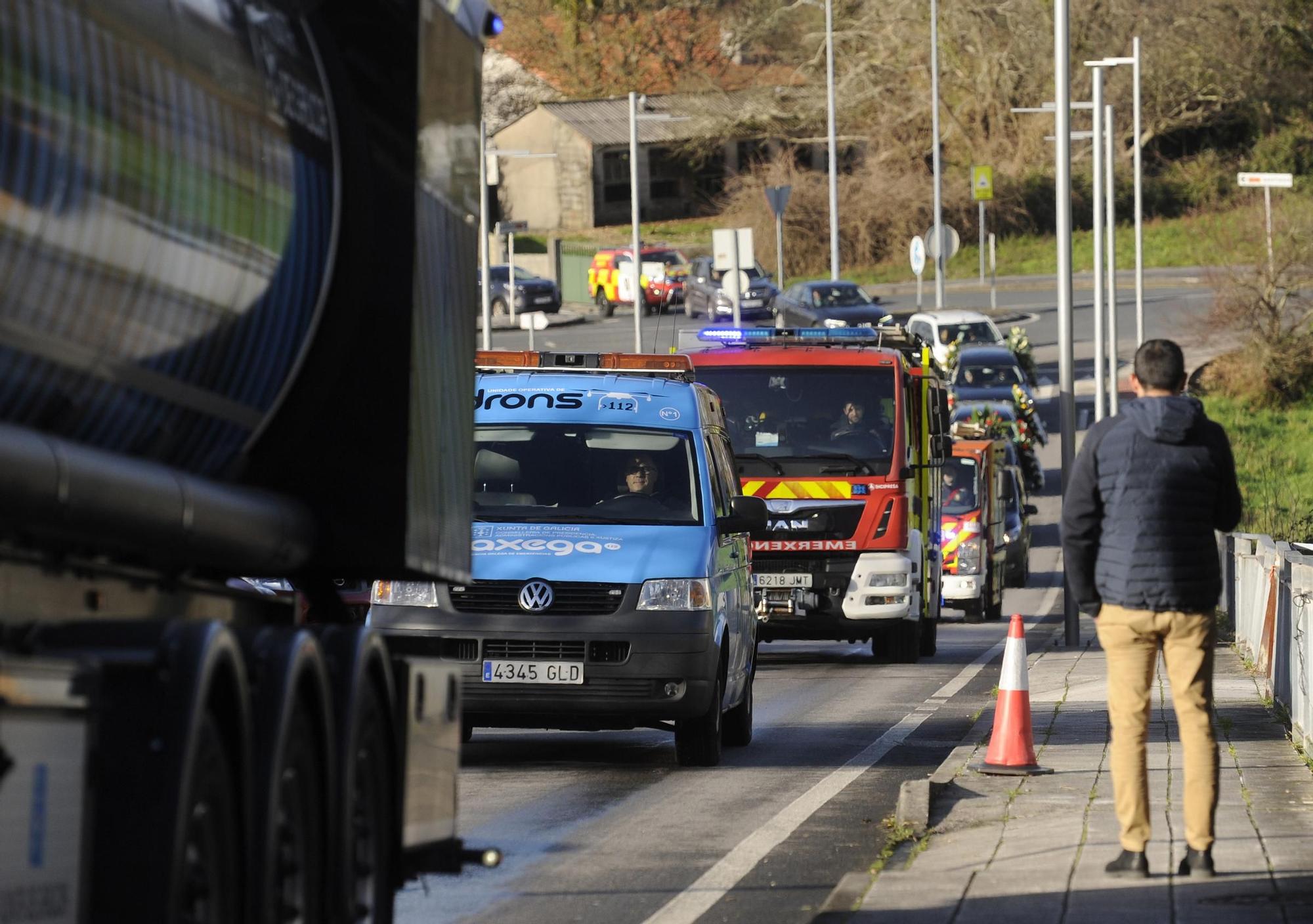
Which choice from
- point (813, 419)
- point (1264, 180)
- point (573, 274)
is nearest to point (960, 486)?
point (813, 419)

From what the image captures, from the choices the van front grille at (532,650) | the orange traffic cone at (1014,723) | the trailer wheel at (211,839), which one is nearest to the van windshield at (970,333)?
the van front grille at (532,650)

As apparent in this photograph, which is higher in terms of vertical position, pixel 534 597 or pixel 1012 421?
pixel 1012 421

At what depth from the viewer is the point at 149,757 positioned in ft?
14.5

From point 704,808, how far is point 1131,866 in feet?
10.4

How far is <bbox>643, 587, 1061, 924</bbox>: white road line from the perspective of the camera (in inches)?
328

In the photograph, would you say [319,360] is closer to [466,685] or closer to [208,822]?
[208,822]

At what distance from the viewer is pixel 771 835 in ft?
33.4

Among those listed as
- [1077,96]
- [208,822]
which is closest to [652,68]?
[1077,96]

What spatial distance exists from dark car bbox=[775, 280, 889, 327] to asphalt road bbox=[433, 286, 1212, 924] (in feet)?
113

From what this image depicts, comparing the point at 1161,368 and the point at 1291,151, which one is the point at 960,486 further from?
the point at 1291,151

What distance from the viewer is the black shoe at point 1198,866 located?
821cm

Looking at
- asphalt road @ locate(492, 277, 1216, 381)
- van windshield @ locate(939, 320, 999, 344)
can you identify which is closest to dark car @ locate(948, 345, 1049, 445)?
van windshield @ locate(939, 320, 999, 344)

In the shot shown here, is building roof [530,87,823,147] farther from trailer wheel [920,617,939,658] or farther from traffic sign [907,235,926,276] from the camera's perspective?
trailer wheel [920,617,939,658]

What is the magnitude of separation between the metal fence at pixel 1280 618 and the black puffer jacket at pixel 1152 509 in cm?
352
